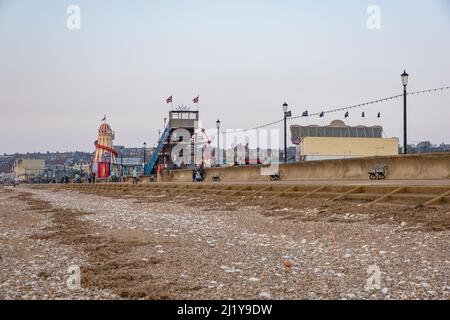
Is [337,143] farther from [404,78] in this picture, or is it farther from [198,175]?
[404,78]

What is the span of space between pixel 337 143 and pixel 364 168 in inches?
2694

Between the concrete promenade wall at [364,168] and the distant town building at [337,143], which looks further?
the distant town building at [337,143]

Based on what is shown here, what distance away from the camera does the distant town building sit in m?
91.4

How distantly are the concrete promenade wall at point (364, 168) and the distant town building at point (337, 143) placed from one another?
4740 cm

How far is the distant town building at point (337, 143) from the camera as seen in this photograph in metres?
91.4

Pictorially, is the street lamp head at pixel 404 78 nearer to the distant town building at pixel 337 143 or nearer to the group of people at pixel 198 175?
the group of people at pixel 198 175

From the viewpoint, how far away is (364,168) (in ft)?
93.4

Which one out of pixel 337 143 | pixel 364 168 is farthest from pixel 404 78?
pixel 337 143

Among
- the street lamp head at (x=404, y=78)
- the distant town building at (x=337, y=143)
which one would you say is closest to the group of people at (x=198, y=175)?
the street lamp head at (x=404, y=78)

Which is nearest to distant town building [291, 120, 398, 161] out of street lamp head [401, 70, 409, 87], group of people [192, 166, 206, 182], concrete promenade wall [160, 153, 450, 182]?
group of people [192, 166, 206, 182]

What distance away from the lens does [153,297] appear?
640 cm

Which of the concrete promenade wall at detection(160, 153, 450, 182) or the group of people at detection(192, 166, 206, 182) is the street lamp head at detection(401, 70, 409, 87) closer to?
the concrete promenade wall at detection(160, 153, 450, 182)

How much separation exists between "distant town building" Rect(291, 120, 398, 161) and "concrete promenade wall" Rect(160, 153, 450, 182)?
47402 millimetres
